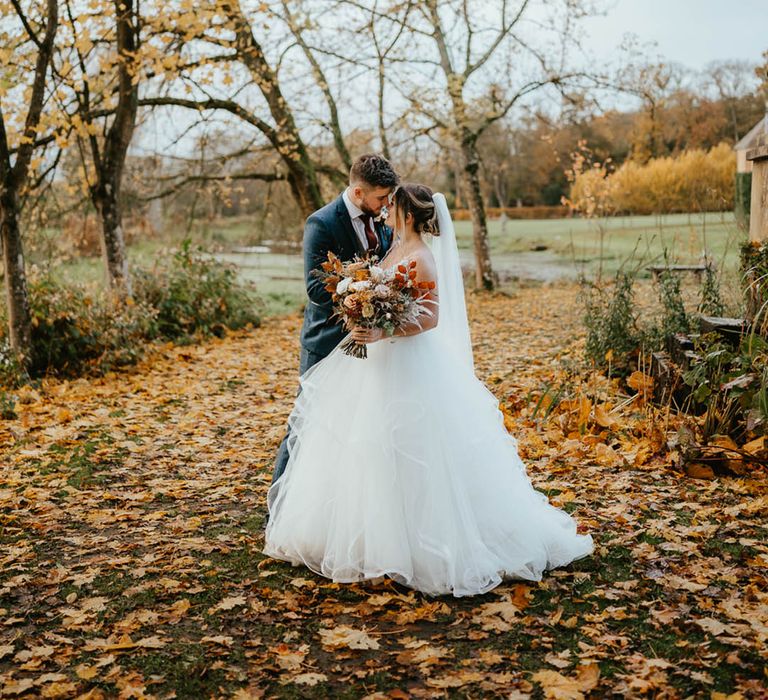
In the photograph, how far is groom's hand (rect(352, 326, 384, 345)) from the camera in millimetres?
3820

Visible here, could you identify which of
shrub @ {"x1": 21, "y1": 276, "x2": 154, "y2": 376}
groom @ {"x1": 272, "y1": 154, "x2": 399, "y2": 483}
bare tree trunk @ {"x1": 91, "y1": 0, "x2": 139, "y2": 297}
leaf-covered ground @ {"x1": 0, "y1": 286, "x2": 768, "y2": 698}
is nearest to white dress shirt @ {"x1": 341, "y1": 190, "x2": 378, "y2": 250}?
groom @ {"x1": 272, "y1": 154, "x2": 399, "y2": 483}

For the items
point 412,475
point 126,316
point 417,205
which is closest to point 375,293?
point 417,205

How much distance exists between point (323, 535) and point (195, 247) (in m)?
10.8

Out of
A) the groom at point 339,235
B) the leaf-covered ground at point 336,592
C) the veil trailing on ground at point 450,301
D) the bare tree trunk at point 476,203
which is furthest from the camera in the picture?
the bare tree trunk at point 476,203

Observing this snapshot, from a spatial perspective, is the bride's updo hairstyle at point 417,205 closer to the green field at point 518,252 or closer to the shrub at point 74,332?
the shrub at point 74,332

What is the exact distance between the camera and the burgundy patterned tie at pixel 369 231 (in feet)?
14.2

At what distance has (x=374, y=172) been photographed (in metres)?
4.04

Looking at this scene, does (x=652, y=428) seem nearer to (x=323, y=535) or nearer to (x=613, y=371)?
(x=613, y=371)

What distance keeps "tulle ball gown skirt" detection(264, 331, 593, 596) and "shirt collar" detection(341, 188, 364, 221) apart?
0.78 m

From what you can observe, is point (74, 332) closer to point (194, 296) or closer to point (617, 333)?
point (194, 296)

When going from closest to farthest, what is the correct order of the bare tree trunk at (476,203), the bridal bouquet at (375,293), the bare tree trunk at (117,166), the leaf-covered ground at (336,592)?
the leaf-covered ground at (336,592)
the bridal bouquet at (375,293)
the bare tree trunk at (117,166)
the bare tree trunk at (476,203)

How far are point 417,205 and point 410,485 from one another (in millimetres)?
1398

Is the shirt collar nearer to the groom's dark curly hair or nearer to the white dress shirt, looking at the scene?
the white dress shirt

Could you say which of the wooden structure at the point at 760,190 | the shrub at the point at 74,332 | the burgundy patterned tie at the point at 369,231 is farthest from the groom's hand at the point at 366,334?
the shrub at the point at 74,332
